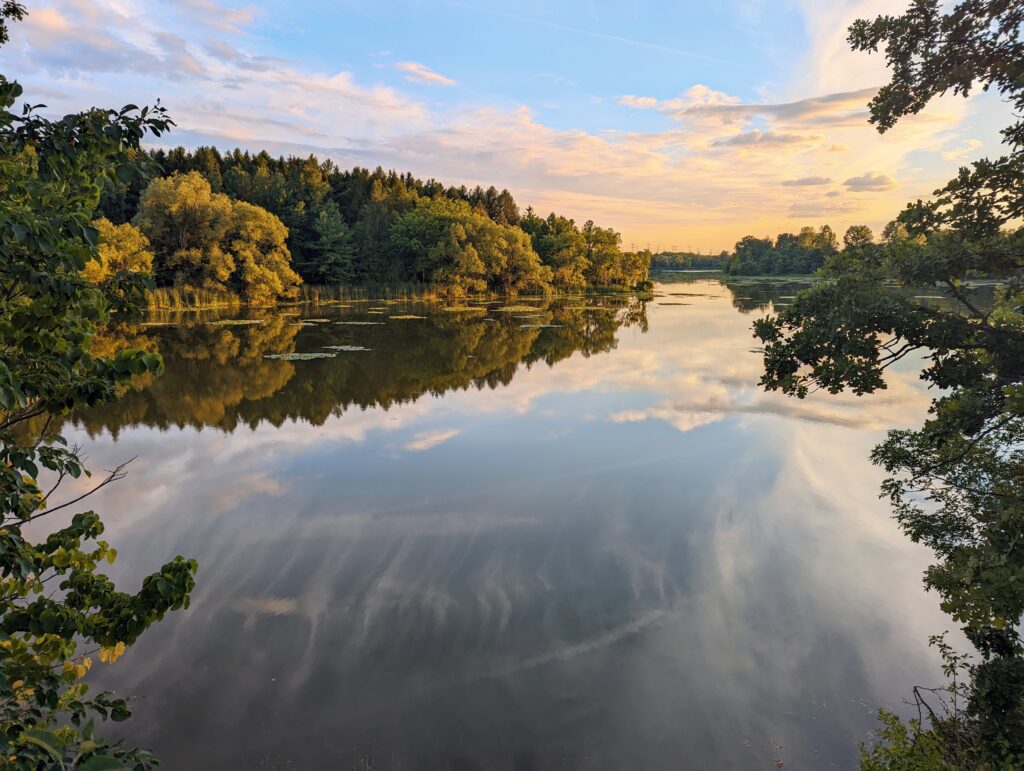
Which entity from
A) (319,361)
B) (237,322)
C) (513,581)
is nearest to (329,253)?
(237,322)

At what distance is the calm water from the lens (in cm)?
751

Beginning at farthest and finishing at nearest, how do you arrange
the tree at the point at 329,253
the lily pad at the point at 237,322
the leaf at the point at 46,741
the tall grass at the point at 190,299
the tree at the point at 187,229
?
the tree at the point at 329,253 → the tree at the point at 187,229 → the tall grass at the point at 190,299 → the lily pad at the point at 237,322 → the leaf at the point at 46,741

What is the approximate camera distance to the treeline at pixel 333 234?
60.7 meters

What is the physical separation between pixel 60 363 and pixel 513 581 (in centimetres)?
872

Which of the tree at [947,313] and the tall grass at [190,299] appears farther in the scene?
the tall grass at [190,299]

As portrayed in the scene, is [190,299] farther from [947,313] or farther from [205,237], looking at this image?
[947,313]

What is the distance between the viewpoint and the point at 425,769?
683cm

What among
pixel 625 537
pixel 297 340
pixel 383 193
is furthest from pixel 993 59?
pixel 383 193

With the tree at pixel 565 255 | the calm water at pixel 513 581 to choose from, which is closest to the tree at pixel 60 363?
the calm water at pixel 513 581

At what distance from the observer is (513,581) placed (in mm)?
10953

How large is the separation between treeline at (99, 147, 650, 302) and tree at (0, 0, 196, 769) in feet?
185

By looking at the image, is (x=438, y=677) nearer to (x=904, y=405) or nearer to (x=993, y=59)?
(x=993, y=59)

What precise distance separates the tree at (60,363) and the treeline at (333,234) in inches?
2223

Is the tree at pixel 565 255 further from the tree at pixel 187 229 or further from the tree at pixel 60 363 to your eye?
the tree at pixel 60 363
